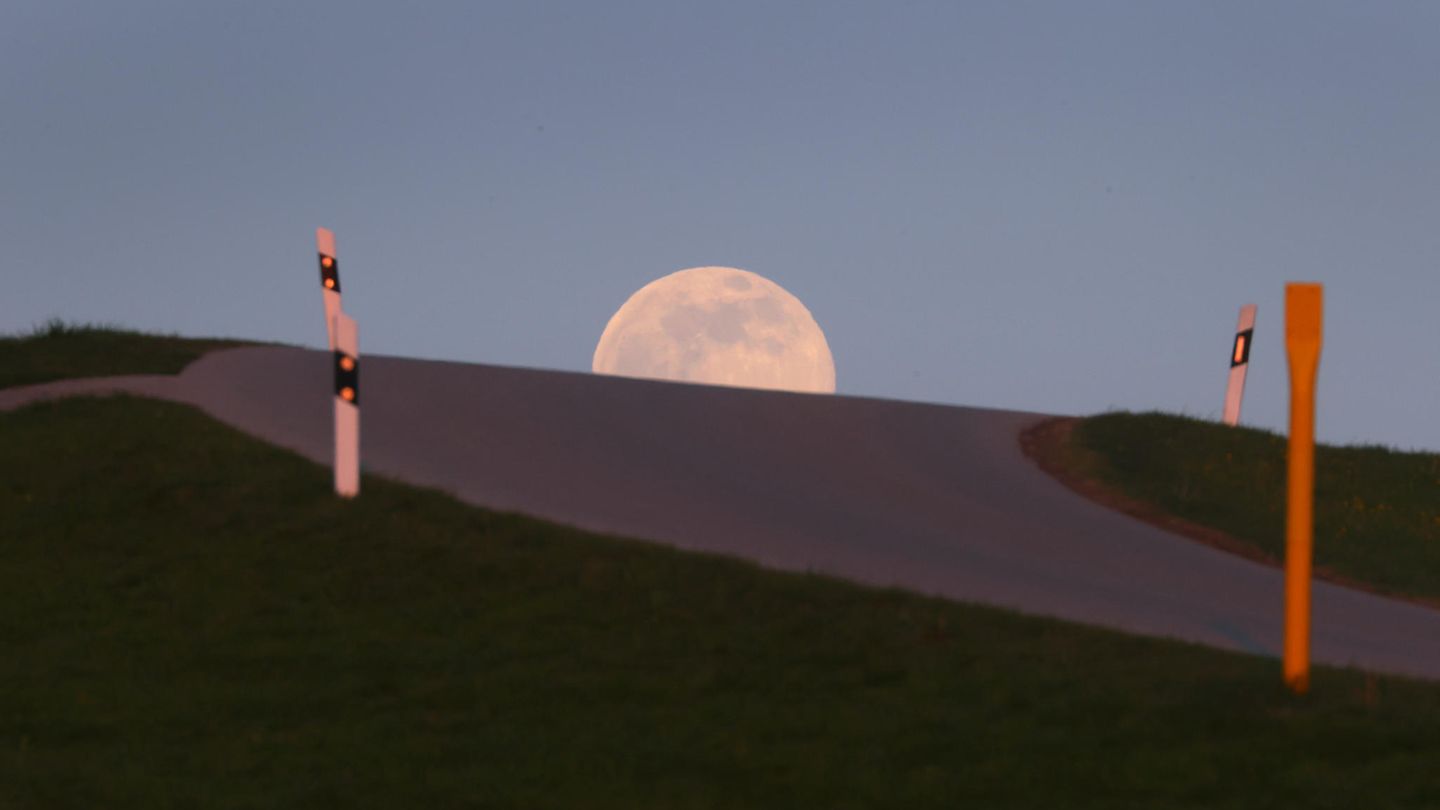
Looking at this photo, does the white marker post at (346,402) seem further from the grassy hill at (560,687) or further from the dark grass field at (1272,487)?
the dark grass field at (1272,487)

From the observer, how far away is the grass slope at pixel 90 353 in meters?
20.4

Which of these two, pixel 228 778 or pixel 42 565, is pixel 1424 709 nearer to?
pixel 228 778

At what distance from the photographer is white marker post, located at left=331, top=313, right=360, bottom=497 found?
40.3ft

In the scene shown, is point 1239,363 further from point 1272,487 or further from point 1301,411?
point 1301,411

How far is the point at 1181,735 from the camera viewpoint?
24.0ft

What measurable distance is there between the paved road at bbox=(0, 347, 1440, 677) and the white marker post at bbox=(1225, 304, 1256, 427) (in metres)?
2.80

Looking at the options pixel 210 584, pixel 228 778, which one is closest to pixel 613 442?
pixel 210 584

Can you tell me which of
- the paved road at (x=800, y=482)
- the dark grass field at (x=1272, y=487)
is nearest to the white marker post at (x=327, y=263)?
the paved road at (x=800, y=482)

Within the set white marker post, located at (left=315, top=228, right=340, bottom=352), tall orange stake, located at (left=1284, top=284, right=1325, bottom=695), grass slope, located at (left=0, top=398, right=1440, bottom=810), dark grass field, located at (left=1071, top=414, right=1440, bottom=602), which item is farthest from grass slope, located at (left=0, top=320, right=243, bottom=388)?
tall orange stake, located at (left=1284, top=284, right=1325, bottom=695)

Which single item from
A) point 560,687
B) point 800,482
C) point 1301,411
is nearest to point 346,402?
point 560,687

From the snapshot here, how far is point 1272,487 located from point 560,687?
Answer: 432 inches

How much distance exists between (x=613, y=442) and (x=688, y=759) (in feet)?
31.1

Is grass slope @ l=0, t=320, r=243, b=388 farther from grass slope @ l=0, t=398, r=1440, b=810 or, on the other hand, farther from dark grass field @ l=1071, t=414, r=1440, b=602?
dark grass field @ l=1071, t=414, r=1440, b=602

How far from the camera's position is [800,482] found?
15.4m
